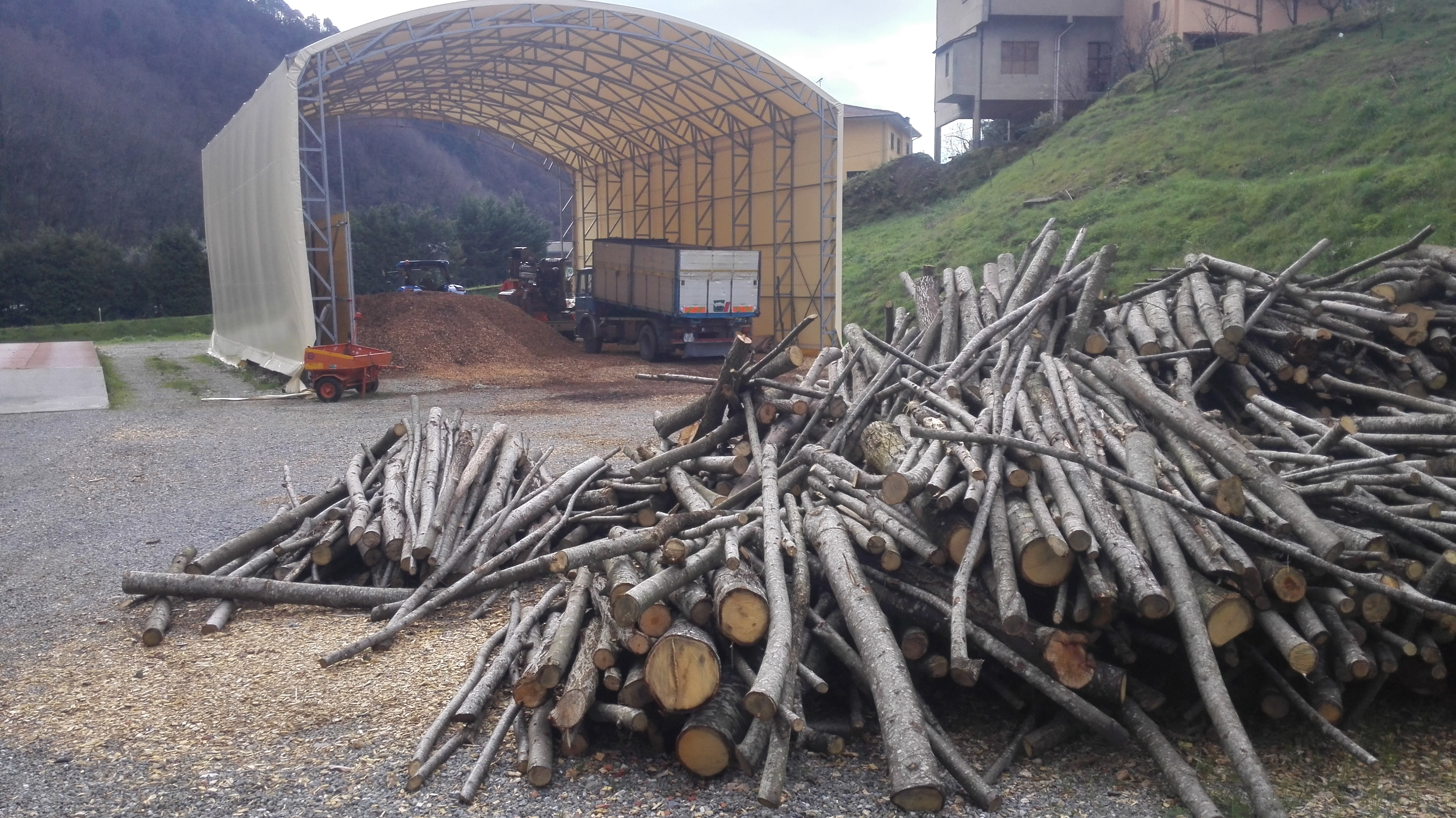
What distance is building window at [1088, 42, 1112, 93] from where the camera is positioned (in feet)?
134

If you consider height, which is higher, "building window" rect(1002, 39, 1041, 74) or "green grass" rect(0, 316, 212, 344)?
"building window" rect(1002, 39, 1041, 74)

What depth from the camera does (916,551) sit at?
209 inches

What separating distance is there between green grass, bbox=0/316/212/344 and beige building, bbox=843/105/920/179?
33293 mm

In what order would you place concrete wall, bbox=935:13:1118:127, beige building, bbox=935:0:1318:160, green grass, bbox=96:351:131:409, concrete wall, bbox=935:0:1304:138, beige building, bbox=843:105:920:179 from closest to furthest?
green grass, bbox=96:351:131:409 < concrete wall, bbox=935:0:1304:138 < beige building, bbox=935:0:1318:160 < concrete wall, bbox=935:13:1118:127 < beige building, bbox=843:105:920:179

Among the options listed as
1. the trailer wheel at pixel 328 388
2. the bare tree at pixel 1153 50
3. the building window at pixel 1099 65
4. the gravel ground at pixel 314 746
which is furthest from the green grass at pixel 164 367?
the building window at pixel 1099 65

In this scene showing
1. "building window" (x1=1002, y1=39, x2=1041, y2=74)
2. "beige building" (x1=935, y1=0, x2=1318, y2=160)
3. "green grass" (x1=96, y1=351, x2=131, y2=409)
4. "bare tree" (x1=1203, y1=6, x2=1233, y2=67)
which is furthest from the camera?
"building window" (x1=1002, y1=39, x2=1041, y2=74)

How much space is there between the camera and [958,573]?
4977mm

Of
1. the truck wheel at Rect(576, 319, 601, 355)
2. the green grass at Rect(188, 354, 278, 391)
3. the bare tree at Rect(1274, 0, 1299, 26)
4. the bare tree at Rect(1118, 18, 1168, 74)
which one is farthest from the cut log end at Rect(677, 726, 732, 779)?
the bare tree at Rect(1274, 0, 1299, 26)

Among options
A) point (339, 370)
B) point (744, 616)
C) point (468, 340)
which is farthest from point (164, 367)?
point (744, 616)

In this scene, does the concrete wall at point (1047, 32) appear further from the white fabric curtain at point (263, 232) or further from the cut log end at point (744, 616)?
the cut log end at point (744, 616)

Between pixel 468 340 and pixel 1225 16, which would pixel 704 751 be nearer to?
pixel 468 340

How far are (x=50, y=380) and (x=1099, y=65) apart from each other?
38.1 metres

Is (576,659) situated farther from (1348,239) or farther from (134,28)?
(134,28)

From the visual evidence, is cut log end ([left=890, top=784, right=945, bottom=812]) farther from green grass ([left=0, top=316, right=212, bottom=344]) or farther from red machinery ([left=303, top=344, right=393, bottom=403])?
green grass ([left=0, top=316, right=212, bottom=344])
